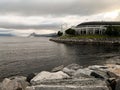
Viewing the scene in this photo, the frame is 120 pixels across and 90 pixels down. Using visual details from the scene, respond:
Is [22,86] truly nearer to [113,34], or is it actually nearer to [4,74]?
[4,74]

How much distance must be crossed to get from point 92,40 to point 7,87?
463 feet

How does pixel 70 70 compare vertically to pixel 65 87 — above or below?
below

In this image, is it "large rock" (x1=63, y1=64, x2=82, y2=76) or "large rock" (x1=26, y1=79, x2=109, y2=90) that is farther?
"large rock" (x1=63, y1=64, x2=82, y2=76)

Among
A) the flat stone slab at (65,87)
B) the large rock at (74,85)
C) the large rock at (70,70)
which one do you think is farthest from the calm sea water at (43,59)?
the flat stone slab at (65,87)

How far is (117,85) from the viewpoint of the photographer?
1759cm

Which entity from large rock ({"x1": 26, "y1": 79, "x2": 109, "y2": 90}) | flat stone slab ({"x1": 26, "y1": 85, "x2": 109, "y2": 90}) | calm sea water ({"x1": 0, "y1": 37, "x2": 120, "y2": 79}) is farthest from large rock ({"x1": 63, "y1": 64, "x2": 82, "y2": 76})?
flat stone slab ({"x1": 26, "y1": 85, "x2": 109, "y2": 90})

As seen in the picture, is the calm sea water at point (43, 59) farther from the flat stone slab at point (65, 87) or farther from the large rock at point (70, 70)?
the flat stone slab at point (65, 87)

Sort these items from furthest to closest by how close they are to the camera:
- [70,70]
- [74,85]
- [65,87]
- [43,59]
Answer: [43,59] < [70,70] < [74,85] < [65,87]

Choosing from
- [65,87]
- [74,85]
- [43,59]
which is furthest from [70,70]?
[43,59]

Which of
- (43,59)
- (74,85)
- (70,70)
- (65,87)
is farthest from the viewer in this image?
(43,59)

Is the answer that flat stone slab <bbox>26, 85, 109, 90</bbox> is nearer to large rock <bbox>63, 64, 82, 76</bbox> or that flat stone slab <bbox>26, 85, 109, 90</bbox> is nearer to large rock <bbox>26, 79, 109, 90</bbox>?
large rock <bbox>26, 79, 109, 90</bbox>

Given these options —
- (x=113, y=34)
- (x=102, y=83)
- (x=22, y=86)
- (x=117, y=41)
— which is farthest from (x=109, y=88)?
(x=113, y=34)

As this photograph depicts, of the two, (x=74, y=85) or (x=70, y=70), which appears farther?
(x=70, y=70)

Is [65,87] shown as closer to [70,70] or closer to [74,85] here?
[74,85]
